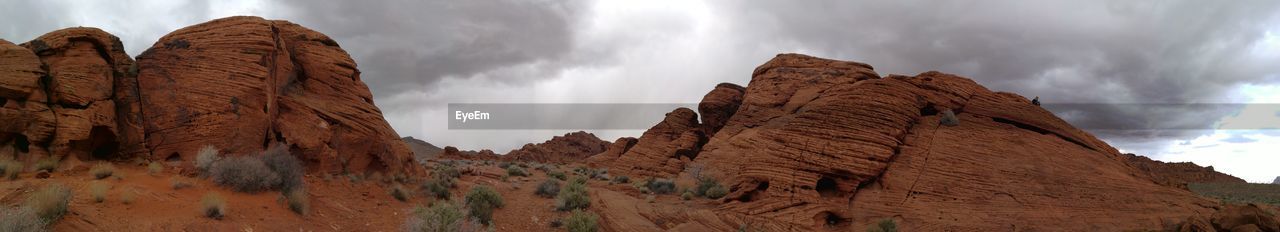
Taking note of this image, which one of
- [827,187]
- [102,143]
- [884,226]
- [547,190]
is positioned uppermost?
[102,143]

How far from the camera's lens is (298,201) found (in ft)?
37.6

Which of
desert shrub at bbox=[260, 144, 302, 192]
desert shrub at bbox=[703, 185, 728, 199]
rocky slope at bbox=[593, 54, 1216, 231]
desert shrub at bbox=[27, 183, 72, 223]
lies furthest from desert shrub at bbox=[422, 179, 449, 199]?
desert shrub at bbox=[27, 183, 72, 223]

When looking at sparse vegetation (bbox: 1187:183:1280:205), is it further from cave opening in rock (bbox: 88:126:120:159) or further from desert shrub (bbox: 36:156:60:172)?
desert shrub (bbox: 36:156:60:172)

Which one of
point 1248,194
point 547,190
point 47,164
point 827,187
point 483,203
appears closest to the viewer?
point 47,164

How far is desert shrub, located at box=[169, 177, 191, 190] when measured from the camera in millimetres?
10797

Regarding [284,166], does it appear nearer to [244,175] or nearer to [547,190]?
[244,175]

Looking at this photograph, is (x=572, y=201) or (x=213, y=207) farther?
(x=572, y=201)

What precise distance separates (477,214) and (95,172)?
7.03 m

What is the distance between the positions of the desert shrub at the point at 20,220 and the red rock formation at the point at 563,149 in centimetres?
4844

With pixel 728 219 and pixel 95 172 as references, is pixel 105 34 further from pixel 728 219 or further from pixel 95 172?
pixel 728 219

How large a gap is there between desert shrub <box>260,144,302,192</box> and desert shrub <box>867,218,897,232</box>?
13836mm

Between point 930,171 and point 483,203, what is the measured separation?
46.2 ft

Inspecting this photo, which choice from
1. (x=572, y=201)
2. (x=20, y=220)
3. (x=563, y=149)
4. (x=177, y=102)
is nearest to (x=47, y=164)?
(x=177, y=102)

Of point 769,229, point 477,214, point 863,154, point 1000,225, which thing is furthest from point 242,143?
point 1000,225
